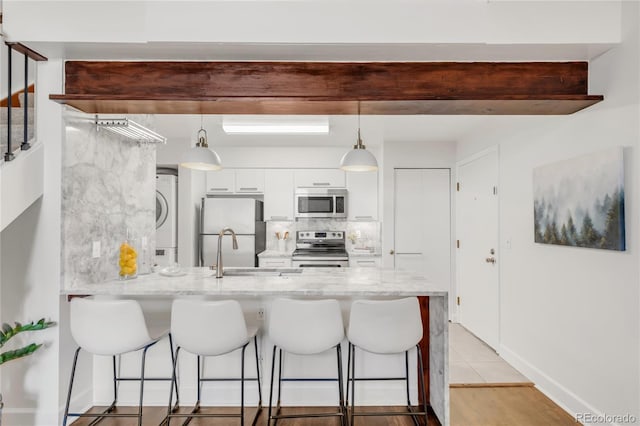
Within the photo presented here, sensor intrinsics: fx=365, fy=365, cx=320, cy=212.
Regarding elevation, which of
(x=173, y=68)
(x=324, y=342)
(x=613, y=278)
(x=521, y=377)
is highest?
(x=173, y=68)

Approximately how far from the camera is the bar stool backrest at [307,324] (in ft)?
6.80

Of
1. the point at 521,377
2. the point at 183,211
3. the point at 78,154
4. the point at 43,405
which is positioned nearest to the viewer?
the point at 43,405

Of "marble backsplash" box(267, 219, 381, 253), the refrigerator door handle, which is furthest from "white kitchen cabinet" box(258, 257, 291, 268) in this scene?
the refrigerator door handle

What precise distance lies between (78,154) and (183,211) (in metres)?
2.50

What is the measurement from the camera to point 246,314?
2594 mm

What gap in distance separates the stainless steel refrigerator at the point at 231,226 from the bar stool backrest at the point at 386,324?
296 cm

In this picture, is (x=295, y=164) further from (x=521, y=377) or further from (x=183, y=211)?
(x=521, y=377)

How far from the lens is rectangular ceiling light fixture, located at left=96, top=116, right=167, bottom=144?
8.25 feet

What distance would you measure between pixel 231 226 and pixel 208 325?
2.86 meters

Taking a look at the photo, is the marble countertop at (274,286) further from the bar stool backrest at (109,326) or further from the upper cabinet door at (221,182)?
the upper cabinet door at (221,182)

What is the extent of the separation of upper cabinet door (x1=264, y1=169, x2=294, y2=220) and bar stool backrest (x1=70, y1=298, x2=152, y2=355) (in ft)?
10.4

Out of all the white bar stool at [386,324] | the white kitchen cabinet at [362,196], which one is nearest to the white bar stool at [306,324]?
the white bar stool at [386,324]

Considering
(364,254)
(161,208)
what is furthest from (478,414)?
(161,208)

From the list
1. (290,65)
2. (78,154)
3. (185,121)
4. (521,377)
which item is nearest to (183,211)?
(185,121)
